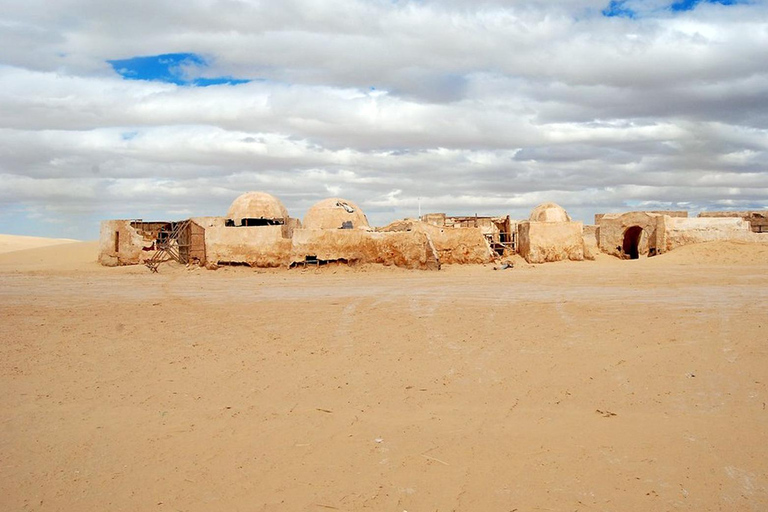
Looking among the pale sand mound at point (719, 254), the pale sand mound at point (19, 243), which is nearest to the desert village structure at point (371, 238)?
the pale sand mound at point (719, 254)

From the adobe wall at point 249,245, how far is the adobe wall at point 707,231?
14.4 meters

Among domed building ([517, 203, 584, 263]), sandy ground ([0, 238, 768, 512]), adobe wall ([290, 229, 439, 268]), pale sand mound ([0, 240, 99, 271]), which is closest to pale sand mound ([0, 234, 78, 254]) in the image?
pale sand mound ([0, 240, 99, 271])

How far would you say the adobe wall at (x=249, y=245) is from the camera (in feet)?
71.4

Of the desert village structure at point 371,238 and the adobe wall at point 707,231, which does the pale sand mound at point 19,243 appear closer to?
the desert village structure at point 371,238

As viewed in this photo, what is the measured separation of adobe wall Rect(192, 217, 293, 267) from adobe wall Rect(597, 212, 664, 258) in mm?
13043

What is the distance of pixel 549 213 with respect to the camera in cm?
3616

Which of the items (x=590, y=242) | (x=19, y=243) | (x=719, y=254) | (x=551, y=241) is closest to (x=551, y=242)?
(x=551, y=241)

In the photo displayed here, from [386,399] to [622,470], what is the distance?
7.71 ft

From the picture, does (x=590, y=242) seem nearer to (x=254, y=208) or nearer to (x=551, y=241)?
(x=551, y=241)

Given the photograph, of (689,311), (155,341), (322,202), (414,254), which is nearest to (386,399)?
(155,341)

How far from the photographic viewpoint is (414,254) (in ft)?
68.7

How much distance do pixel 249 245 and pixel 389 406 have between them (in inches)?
661

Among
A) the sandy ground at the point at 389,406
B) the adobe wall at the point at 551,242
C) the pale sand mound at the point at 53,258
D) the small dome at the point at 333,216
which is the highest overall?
the small dome at the point at 333,216

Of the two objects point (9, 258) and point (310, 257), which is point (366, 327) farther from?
point (9, 258)
